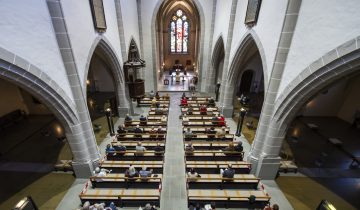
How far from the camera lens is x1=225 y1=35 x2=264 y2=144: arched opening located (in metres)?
12.6

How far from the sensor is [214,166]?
9117 millimetres

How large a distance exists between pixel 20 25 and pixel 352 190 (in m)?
14.5

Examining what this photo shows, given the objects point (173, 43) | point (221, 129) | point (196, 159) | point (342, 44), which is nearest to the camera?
point (342, 44)

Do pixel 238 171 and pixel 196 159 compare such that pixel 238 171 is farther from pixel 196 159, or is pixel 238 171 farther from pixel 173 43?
pixel 173 43

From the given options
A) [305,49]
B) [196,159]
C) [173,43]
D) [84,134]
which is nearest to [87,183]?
[84,134]

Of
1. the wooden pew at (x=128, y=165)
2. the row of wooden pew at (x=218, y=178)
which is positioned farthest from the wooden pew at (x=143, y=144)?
the row of wooden pew at (x=218, y=178)

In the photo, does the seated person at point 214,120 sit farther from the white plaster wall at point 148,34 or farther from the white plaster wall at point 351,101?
the white plaster wall at point 351,101

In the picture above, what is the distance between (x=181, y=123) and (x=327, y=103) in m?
12.4

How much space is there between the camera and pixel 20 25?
5867 millimetres

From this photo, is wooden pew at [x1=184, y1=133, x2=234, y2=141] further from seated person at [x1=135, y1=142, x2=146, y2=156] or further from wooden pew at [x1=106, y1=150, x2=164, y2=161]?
seated person at [x1=135, y1=142, x2=146, y2=156]

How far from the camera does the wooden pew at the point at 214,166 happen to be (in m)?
9.11

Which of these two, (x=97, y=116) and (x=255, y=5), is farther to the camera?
(x=97, y=116)

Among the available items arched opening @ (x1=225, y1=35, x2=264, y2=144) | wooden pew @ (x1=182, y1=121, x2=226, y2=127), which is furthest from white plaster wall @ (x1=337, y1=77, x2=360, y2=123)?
wooden pew @ (x1=182, y1=121, x2=226, y2=127)

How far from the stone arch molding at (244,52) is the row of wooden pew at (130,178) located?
638 cm
